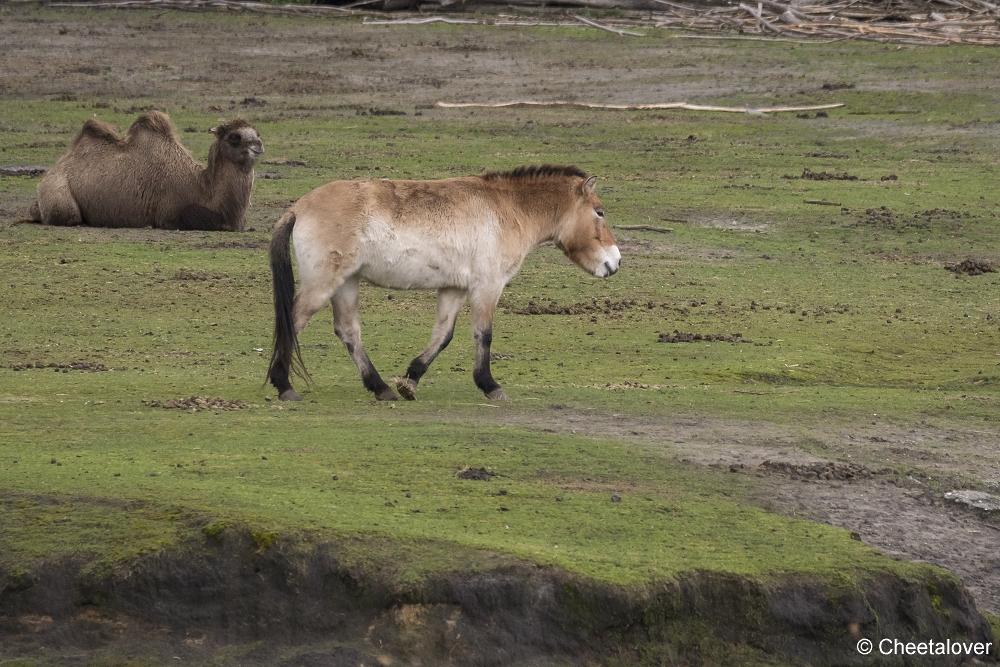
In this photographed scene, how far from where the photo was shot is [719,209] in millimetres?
18797

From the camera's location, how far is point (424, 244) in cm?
963

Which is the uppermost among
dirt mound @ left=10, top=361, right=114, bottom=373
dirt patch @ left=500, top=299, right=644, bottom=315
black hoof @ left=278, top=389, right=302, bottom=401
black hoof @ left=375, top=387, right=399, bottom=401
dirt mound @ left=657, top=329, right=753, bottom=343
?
black hoof @ left=278, top=389, right=302, bottom=401

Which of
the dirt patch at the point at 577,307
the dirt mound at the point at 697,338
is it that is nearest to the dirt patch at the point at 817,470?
the dirt mound at the point at 697,338

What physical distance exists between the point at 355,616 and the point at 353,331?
3.98 meters

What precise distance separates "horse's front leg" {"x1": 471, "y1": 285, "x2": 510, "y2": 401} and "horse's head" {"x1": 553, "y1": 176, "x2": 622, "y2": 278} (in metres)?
0.86

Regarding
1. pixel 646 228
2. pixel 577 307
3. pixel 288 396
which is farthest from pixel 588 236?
pixel 646 228

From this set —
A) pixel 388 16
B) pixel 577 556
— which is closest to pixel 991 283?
pixel 577 556

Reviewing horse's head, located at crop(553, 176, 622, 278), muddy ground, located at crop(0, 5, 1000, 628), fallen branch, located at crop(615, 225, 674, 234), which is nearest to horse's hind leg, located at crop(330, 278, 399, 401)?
horse's head, located at crop(553, 176, 622, 278)

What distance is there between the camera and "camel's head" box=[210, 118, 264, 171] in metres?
17.0

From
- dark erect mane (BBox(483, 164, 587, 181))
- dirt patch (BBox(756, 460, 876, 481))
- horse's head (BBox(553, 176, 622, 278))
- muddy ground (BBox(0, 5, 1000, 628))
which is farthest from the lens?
muddy ground (BBox(0, 5, 1000, 628))

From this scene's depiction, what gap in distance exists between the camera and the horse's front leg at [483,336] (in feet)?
32.3

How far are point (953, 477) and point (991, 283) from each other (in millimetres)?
7563

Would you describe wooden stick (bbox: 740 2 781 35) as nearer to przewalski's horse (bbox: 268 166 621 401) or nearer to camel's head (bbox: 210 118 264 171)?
camel's head (bbox: 210 118 264 171)

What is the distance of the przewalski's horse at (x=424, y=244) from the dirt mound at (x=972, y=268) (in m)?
6.89
